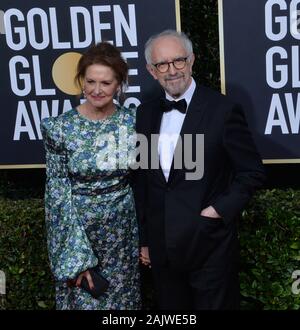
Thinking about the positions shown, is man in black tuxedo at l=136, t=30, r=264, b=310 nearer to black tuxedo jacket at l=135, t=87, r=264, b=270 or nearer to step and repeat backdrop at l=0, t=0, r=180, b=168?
black tuxedo jacket at l=135, t=87, r=264, b=270

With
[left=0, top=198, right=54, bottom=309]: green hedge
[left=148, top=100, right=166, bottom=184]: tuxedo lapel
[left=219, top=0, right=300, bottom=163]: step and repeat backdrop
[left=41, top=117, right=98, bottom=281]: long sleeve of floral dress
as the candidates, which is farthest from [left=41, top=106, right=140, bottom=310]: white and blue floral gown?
[left=219, top=0, right=300, bottom=163]: step and repeat backdrop

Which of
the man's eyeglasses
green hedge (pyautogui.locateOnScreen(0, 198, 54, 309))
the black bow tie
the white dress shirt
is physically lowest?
green hedge (pyautogui.locateOnScreen(0, 198, 54, 309))

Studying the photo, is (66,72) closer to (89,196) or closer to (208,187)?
(89,196)

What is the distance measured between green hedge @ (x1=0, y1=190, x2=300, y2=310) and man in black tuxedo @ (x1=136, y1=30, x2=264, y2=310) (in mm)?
585

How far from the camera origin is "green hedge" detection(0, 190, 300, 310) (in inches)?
117

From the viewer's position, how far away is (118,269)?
2.61 meters

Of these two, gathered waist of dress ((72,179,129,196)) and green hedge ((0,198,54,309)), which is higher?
gathered waist of dress ((72,179,129,196))

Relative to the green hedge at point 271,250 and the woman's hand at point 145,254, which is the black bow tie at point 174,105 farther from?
the green hedge at point 271,250

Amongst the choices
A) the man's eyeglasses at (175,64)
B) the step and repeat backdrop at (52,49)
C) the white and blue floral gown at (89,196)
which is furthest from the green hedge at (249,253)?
the man's eyeglasses at (175,64)

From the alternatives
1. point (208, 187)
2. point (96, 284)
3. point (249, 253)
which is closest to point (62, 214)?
point (96, 284)

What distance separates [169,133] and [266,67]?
1.02 metres

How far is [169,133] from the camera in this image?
2.39 meters

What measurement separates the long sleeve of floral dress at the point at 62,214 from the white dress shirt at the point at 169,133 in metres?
0.42

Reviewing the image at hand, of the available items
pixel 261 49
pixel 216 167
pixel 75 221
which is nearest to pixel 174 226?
pixel 216 167
